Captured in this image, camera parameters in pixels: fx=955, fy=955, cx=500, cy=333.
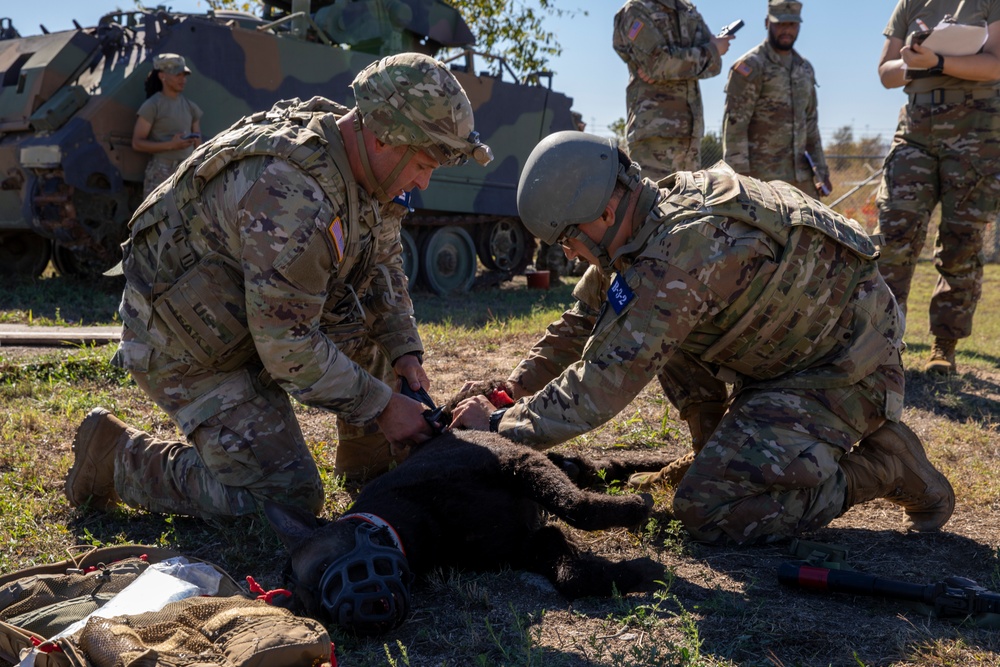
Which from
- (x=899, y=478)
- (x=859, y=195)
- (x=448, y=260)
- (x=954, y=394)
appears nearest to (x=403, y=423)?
(x=899, y=478)

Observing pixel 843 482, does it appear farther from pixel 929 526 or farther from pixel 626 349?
pixel 626 349

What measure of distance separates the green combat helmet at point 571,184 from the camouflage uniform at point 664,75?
4.25 m

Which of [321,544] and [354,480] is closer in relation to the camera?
[321,544]

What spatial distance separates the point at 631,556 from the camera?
336cm

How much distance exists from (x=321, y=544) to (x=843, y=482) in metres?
2.00

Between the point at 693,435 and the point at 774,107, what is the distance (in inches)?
179

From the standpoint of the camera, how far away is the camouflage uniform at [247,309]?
338 centimetres

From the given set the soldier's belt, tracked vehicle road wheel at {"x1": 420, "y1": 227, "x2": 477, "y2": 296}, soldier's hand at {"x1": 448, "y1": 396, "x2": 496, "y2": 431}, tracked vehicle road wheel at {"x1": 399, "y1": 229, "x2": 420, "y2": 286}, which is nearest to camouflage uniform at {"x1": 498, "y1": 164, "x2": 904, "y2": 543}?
soldier's hand at {"x1": 448, "y1": 396, "x2": 496, "y2": 431}

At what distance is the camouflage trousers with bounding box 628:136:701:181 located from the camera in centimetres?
770

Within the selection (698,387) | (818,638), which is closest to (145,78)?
(698,387)

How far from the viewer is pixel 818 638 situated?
8.89 feet

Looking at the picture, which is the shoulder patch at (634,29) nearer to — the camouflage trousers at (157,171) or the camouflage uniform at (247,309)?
the camouflage uniform at (247,309)

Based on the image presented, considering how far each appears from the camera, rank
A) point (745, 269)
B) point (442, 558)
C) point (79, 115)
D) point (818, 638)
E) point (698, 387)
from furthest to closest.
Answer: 1. point (79, 115)
2. point (698, 387)
3. point (745, 269)
4. point (442, 558)
5. point (818, 638)

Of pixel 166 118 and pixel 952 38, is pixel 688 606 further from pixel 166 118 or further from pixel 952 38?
pixel 166 118
